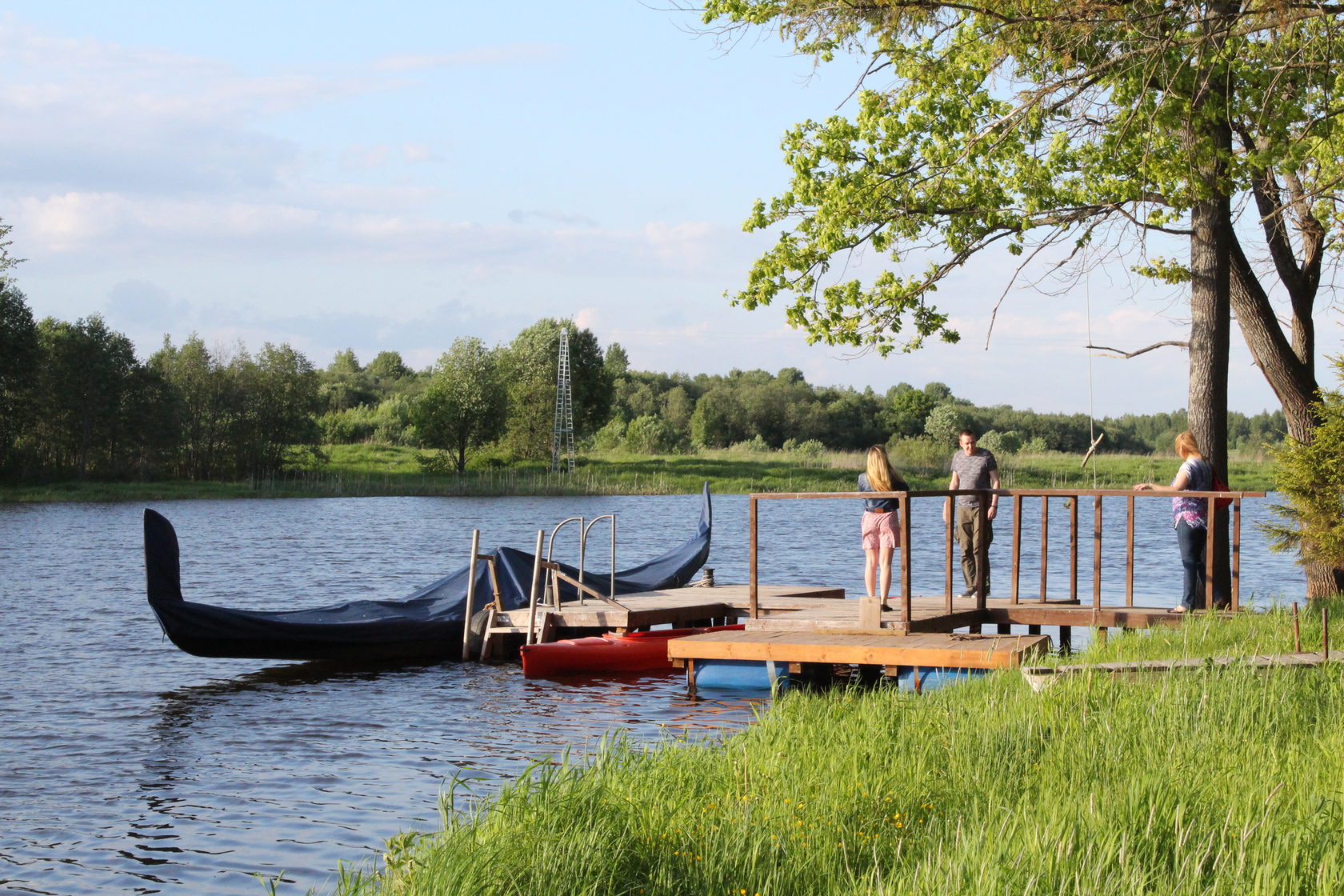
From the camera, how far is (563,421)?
72.4 meters

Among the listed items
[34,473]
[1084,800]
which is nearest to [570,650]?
[1084,800]

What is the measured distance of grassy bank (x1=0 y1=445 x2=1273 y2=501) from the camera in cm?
5516

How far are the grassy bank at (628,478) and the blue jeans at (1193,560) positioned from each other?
4072 centimetres

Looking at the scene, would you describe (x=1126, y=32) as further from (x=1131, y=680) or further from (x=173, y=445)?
(x=173, y=445)

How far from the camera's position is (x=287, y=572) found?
27125 millimetres

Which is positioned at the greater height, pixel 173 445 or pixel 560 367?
pixel 560 367

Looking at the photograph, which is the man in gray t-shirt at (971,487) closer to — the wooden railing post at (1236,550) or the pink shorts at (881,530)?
the pink shorts at (881,530)

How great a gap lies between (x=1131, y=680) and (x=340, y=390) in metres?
91.1

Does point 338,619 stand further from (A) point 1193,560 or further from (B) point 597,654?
(A) point 1193,560

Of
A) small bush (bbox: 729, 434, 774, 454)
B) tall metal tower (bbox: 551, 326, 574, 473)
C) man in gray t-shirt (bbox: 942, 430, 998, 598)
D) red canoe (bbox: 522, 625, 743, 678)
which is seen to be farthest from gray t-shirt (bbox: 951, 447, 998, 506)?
small bush (bbox: 729, 434, 774, 454)

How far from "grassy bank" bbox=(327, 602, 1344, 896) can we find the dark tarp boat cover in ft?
27.2

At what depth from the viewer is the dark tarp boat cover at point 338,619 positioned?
1370cm

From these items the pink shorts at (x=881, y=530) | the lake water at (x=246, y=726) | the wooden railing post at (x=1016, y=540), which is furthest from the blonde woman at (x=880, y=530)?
the lake water at (x=246, y=726)

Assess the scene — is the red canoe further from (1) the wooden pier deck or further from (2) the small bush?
(2) the small bush
